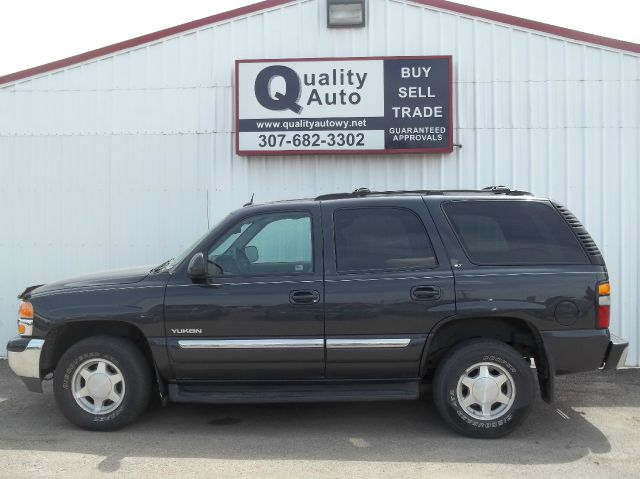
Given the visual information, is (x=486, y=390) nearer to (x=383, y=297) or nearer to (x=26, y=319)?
(x=383, y=297)

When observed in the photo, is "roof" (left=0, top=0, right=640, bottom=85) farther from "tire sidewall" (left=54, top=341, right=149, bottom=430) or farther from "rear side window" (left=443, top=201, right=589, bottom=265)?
"tire sidewall" (left=54, top=341, right=149, bottom=430)

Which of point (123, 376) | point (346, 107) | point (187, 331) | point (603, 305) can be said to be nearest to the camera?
point (603, 305)

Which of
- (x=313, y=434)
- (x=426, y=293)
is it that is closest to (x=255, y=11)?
(x=426, y=293)

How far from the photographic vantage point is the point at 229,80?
27.0 ft

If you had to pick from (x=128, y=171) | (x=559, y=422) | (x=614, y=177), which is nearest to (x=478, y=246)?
(x=559, y=422)

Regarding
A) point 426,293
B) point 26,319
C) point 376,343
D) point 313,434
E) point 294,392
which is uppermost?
point 426,293

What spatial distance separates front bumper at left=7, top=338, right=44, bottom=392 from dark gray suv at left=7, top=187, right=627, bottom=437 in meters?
0.01

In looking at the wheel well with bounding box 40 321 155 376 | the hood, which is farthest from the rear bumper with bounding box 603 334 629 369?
the hood

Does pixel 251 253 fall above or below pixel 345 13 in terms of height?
below

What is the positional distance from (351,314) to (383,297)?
0.28 metres

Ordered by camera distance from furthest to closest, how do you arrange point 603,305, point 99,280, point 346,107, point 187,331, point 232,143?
point 232,143 < point 346,107 < point 99,280 < point 187,331 < point 603,305

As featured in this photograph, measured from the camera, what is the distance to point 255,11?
8.23 metres

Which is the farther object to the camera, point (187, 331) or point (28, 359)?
point (28, 359)

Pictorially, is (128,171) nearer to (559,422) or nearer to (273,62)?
(273,62)
